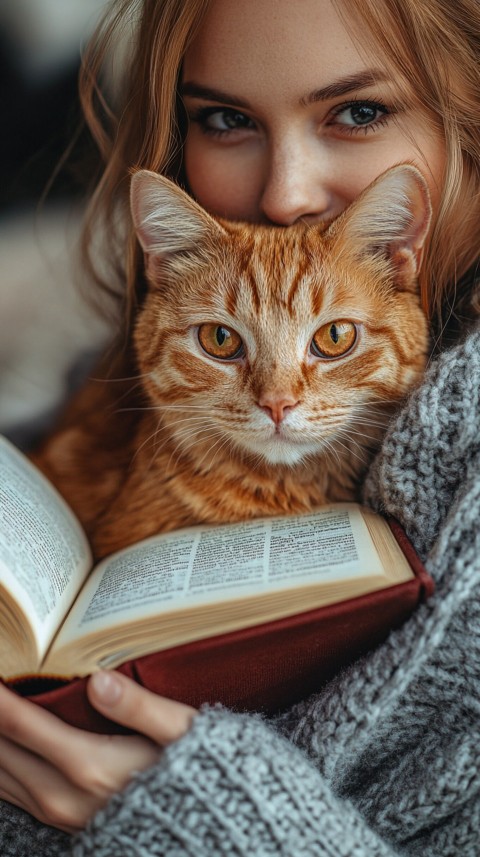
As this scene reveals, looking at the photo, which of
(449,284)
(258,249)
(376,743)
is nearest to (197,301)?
(258,249)

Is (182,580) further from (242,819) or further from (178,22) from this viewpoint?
(178,22)

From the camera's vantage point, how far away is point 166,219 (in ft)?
4.22

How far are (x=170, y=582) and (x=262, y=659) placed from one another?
0.17 m

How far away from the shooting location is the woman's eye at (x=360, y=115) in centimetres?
126

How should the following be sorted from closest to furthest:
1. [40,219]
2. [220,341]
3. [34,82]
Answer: [220,341], [40,219], [34,82]

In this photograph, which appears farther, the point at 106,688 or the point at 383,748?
the point at 383,748

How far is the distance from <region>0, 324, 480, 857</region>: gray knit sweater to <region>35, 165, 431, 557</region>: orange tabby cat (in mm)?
137

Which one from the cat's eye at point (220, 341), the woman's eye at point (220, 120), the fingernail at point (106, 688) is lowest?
the fingernail at point (106, 688)

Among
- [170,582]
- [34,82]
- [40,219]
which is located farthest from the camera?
[34,82]

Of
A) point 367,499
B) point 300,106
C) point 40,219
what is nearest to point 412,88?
point 300,106

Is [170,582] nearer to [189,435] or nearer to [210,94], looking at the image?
[189,435]

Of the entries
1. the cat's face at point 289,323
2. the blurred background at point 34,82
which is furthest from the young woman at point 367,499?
the blurred background at point 34,82

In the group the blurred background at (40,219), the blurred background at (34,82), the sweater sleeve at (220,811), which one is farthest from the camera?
the blurred background at (34,82)

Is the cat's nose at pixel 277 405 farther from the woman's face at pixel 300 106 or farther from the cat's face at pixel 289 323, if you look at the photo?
the woman's face at pixel 300 106
